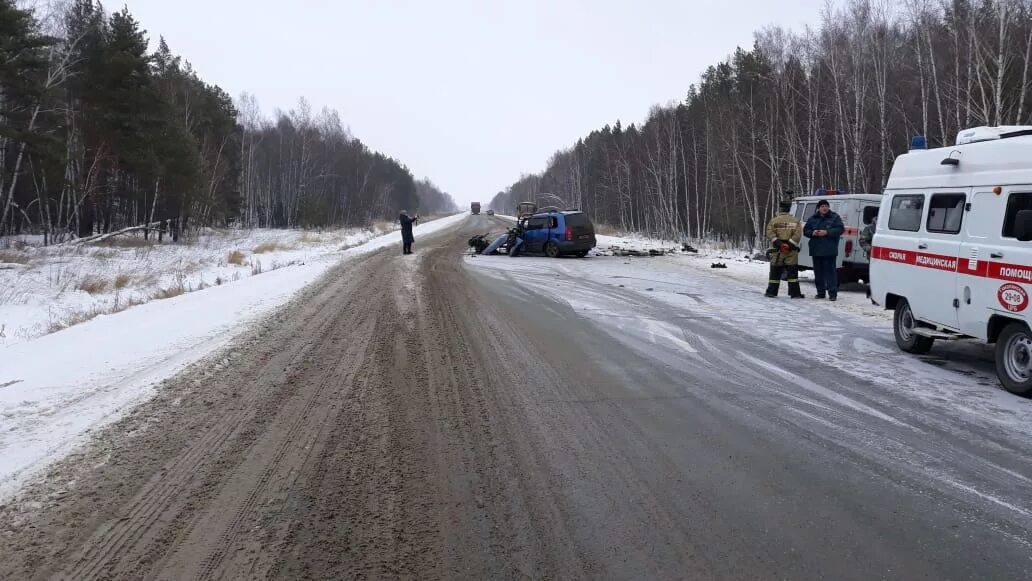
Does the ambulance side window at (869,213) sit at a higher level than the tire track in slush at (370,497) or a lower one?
higher

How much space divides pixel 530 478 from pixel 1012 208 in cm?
557

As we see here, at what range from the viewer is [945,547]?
10.0ft

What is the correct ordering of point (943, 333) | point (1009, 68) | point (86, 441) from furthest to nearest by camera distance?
point (1009, 68), point (943, 333), point (86, 441)

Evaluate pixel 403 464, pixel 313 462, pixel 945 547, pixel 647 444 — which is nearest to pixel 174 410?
pixel 313 462

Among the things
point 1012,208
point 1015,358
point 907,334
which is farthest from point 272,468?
point 907,334

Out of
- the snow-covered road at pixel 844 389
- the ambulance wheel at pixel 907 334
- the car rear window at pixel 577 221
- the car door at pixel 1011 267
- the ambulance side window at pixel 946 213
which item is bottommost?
the snow-covered road at pixel 844 389

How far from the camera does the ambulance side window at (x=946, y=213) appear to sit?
6762 millimetres

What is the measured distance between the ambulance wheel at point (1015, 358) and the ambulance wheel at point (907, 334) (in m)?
1.15

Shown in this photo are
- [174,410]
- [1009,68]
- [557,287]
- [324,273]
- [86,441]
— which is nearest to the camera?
[86,441]

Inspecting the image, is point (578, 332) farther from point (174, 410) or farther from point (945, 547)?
point (945, 547)

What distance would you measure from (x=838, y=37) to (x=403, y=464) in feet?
105

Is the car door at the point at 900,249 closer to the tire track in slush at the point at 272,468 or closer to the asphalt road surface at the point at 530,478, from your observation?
the asphalt road surface at the point at 530,478

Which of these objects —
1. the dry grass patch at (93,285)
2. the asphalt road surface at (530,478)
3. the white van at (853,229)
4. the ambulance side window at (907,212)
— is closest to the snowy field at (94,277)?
the dry grass patch at (93,285)

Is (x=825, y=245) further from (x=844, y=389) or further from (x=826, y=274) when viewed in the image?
(x=844, y=389)
